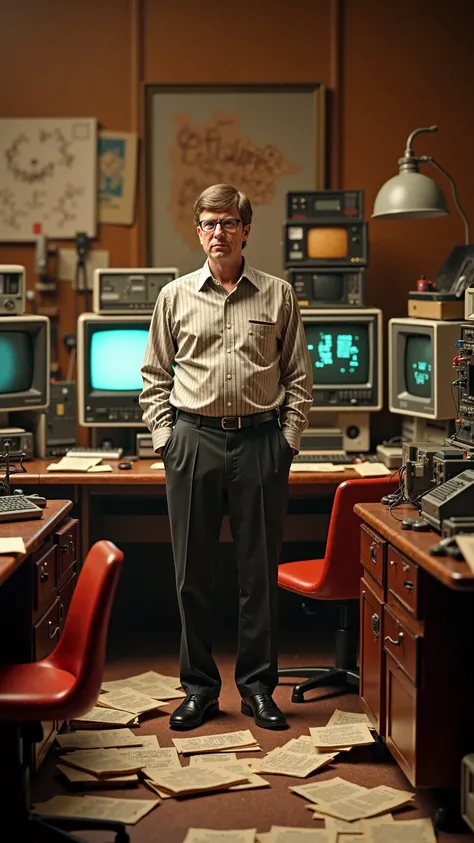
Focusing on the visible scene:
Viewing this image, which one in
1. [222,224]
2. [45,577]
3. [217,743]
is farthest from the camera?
[222,224]

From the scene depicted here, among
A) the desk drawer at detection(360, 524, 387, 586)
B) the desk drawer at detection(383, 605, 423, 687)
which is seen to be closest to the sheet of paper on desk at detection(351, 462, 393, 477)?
the desk drawer at detection(360, 524, 387, 586)

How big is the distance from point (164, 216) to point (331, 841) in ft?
10.5

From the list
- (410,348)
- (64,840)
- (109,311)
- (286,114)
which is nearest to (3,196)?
(109,311)

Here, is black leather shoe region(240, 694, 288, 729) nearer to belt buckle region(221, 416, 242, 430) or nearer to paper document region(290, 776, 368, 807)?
paper document region(290, 776, 368, 807)

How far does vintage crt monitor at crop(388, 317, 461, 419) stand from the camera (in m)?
4.51

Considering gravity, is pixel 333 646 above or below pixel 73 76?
below

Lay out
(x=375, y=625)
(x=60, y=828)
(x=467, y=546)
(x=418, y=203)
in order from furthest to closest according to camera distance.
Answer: (x=418, y=203) < (x=375, y=625) < (x=60, y=828) < (x=467, y=546)

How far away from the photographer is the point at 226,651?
4.83 meters

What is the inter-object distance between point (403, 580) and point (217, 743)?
0.98 meters

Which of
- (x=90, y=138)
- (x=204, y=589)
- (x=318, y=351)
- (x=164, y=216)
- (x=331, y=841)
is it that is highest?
(x=90, y=138)

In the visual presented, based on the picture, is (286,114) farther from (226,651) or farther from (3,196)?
(226,651)

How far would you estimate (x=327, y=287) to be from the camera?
4984mm

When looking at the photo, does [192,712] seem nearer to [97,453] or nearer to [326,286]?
[97,453]

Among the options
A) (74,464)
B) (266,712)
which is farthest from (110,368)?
(266,712)
